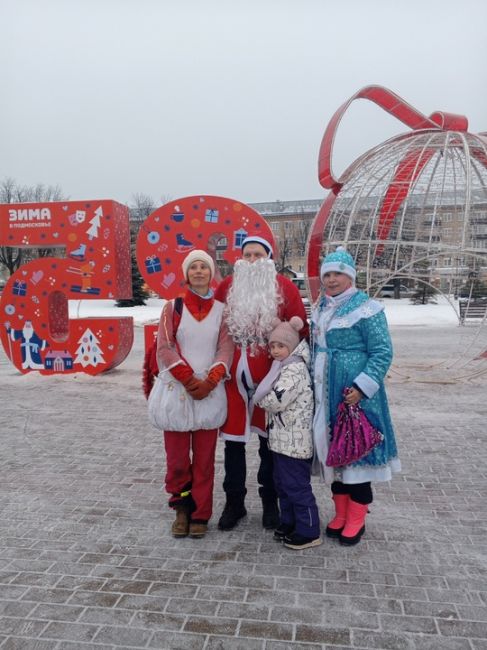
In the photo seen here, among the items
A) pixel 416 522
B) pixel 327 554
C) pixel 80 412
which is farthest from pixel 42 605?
pixel 80 412

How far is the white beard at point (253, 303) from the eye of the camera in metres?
3.38

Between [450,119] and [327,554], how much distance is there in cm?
664

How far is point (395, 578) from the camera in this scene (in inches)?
120

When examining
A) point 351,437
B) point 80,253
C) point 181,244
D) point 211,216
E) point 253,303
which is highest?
point 211,216

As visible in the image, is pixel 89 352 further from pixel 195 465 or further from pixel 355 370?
pixel 355 370

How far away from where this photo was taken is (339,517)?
3570 millimetres

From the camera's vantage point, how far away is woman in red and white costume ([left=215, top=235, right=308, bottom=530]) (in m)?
3.40

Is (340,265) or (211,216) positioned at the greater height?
(211,216)

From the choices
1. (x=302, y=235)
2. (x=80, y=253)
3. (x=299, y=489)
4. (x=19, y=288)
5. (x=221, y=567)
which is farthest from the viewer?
(x=302, y=235)

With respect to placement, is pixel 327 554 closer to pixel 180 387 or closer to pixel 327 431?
pixel 327 431

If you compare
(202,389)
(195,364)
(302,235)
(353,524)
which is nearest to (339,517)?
(353,524)

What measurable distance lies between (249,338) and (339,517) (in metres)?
1.34

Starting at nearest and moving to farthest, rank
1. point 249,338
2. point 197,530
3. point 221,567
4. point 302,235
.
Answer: point 221,567 → point 249,338 → point 197,530 → point 302,235

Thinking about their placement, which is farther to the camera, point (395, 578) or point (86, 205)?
point (86, 205)
